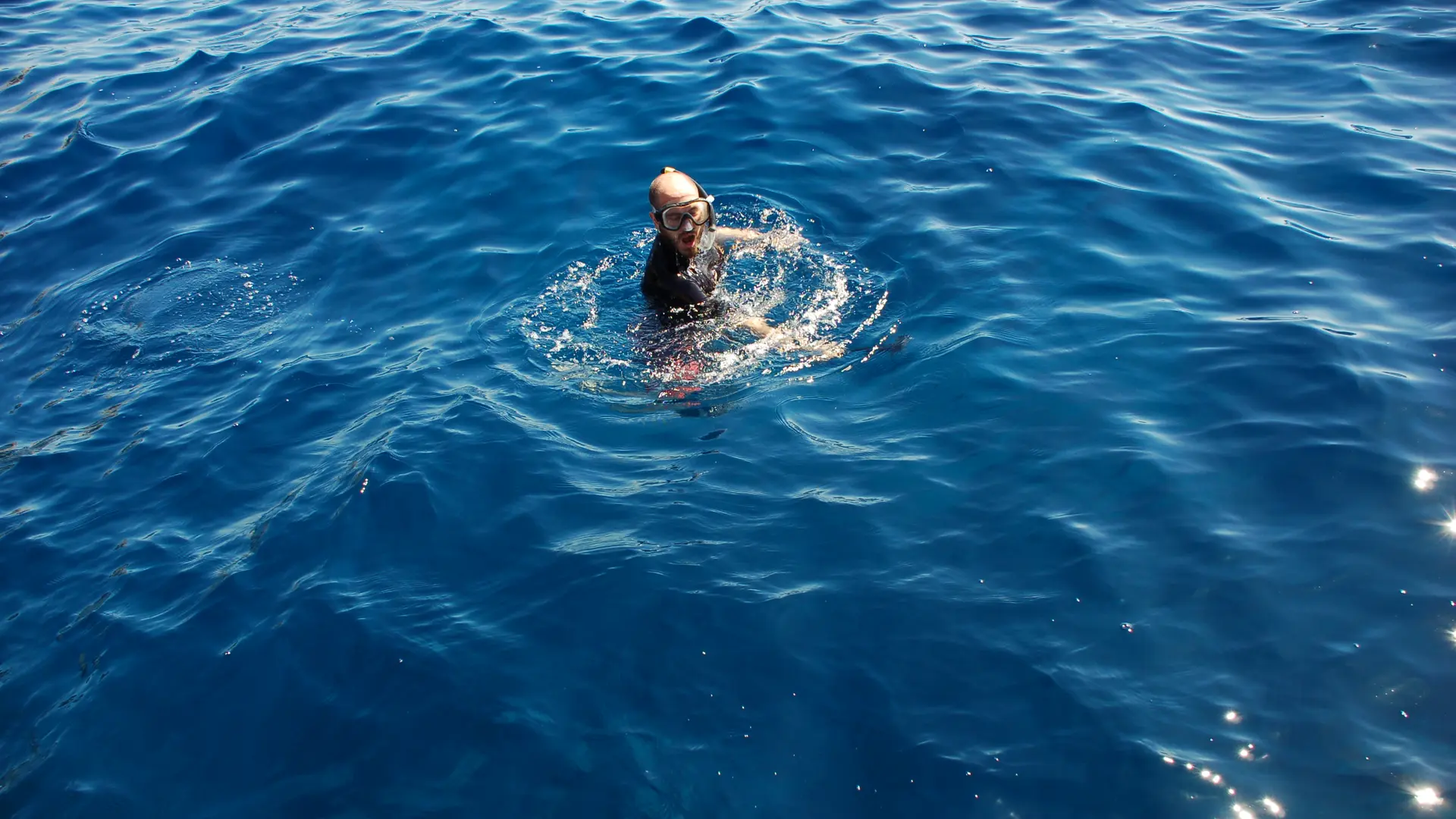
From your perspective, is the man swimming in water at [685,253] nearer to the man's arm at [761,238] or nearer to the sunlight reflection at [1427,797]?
the man's arm at [761,238]

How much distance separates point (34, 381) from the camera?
24.3 ft

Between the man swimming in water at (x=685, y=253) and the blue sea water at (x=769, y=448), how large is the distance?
0.70ft

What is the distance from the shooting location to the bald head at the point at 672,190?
6.71m

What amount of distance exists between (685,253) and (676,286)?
0.81ft

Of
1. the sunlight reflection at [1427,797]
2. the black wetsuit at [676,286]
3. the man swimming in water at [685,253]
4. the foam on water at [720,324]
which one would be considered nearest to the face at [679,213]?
the man swimming in water at [685,253]

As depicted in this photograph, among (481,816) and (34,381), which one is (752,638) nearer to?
(481,816)

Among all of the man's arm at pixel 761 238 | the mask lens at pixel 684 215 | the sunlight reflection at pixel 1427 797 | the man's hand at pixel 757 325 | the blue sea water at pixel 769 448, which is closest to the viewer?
the sunlight reflection at pixel 1427 797

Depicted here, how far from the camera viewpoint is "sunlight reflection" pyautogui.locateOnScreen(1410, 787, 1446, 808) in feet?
12.3

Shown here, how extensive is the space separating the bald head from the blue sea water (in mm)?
946

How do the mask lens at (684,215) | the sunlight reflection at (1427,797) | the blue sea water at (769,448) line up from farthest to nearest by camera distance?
the mask lens at (684,215) < the blue sea water at (769,448) < the sunlight reflection at (1427,797)

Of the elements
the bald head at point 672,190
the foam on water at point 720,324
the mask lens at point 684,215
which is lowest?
the foam on water at point 720,324

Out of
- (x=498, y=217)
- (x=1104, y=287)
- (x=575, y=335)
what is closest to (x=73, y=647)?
(x=575, y=335)

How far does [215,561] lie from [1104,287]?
6.13 metres

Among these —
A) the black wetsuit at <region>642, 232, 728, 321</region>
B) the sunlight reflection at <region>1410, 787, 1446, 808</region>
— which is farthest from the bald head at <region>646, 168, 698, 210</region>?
the sunlight reflection at <region>1410, 787, 1446, 808</region>
